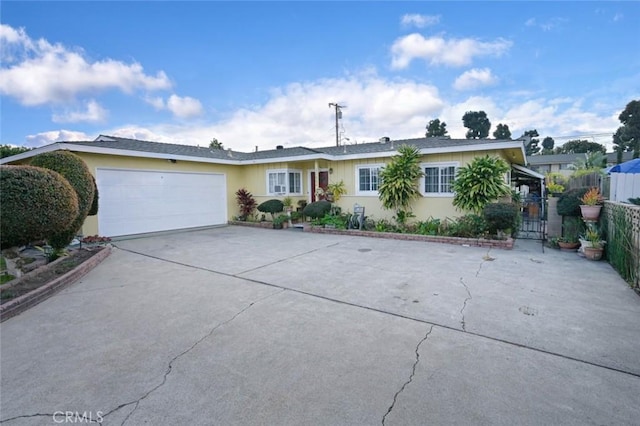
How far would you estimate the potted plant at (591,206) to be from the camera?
22.6ft

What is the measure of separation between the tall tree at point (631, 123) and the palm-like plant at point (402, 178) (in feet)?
107

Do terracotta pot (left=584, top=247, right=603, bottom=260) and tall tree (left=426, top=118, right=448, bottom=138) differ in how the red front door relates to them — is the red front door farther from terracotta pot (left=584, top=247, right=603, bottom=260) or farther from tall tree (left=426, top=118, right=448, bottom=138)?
tall tree (left=426, top=118, right=448, bottom=138)

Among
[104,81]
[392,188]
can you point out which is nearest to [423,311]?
[392,188]

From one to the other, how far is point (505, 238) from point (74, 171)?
424 inches

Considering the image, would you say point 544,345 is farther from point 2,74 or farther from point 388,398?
point 2,74

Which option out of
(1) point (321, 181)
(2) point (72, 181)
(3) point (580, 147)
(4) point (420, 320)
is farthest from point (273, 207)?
(3) point (580, 147)

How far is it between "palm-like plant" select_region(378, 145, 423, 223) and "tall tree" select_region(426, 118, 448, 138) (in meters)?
37.0

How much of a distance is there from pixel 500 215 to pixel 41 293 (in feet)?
32.1

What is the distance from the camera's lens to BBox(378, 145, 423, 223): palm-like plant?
10055 millimetres

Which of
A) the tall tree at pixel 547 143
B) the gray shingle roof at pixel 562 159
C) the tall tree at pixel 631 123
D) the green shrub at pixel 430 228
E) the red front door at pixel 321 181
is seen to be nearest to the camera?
the green shrub at pixel 430 228

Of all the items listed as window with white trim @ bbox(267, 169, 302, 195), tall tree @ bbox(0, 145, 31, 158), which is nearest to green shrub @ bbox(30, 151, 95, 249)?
window with white trim @ bbox(267, 169, 302, 195)

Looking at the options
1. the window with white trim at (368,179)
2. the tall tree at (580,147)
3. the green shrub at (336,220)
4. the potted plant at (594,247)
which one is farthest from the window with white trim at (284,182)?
the tall tree at (580,147)

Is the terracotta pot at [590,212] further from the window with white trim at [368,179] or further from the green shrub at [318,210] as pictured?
the green shrub at [318,210]

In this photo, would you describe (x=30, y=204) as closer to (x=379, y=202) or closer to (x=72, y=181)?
(x=72, y=181)
